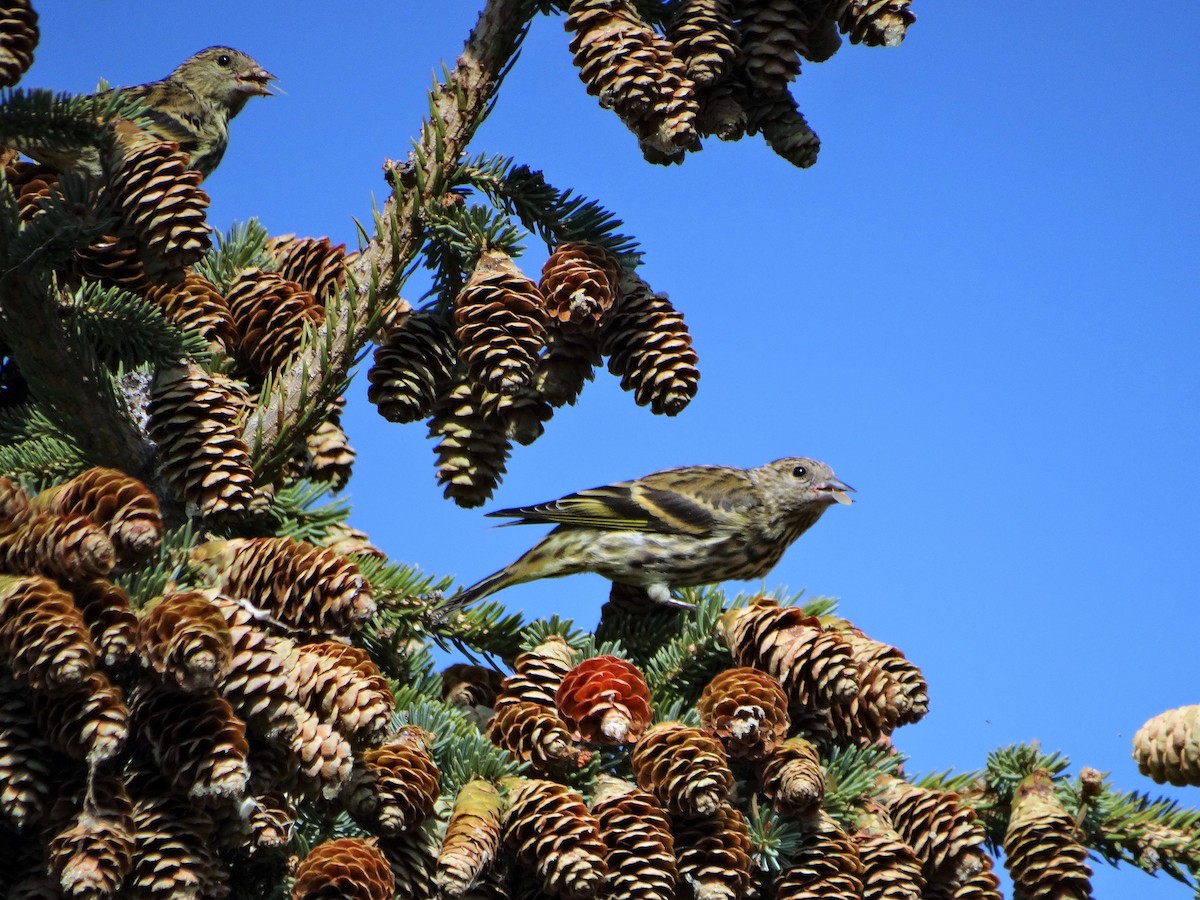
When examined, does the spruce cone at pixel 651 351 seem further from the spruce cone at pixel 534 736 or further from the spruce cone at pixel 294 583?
the spruce cone at pixel 294 583

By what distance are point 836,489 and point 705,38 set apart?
357 centimetres

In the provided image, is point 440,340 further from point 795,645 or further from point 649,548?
point 649,548

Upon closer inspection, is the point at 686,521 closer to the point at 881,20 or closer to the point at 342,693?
the point at 881,20

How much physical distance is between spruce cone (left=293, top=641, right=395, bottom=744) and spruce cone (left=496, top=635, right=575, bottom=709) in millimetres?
542

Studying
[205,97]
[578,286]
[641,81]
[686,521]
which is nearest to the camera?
[641,81]

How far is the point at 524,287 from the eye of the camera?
3.00m

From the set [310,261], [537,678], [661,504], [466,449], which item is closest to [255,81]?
[661,504]

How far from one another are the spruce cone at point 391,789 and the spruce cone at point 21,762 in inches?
19.5

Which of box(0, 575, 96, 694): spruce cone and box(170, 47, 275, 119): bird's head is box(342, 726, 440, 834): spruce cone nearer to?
box(0, 575, 96, 694): spruce cone

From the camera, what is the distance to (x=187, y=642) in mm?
1814

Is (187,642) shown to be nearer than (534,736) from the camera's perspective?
Yes

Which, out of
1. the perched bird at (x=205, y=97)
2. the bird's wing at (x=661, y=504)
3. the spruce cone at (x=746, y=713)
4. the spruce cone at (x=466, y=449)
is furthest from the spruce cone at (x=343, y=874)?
the perched bird at (x=205, y=97)

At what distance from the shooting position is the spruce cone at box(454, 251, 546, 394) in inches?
115

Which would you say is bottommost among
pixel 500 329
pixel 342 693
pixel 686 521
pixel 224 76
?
pixel 342 693
